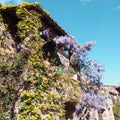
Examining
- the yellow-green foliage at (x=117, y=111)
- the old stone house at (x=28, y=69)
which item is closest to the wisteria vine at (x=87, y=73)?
the old stone house at (x=28, y=69)

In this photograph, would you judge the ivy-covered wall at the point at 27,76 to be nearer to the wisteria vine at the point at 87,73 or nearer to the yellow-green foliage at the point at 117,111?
the wisteria vine at the point at 87,73

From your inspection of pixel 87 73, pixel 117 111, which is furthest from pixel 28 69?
pixel 117 111

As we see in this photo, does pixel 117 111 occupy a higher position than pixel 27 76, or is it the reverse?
pixel 117 111

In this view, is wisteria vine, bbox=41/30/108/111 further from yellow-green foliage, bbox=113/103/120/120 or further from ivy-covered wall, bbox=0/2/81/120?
yellow-green foliage, bbox=113/103/120/120

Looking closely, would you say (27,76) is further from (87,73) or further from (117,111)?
(117,111)

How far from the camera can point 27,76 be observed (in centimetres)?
971

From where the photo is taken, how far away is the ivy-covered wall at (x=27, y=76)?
365 inches

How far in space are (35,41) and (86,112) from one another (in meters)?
4.97

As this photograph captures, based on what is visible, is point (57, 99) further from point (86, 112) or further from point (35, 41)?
point (86, 112)

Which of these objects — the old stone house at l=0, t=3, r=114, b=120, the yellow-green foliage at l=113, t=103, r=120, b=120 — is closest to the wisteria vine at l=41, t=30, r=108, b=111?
the old stone house at l=0, t=3, r=114, b=120

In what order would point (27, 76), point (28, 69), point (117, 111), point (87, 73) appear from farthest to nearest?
point (117, 111) → point (87, 73) → point (28, 69) → point (27, 76)

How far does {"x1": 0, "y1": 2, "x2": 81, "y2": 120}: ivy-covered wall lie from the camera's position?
927cm

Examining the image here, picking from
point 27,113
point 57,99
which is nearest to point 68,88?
point 57,99

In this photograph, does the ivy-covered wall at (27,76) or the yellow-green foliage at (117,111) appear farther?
the yellow-green foliage at (117,111)
